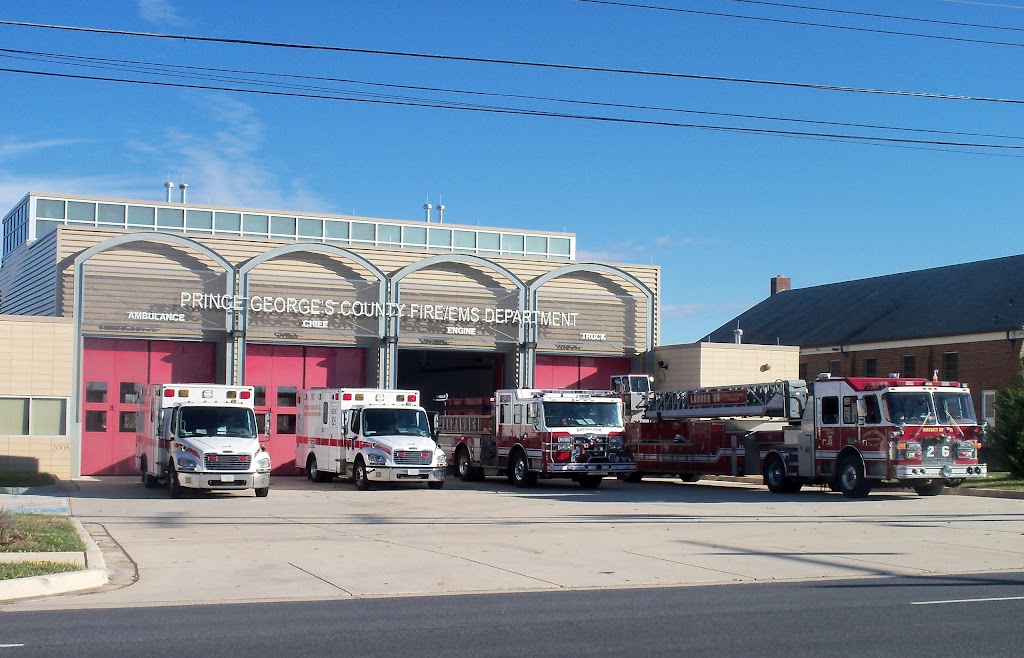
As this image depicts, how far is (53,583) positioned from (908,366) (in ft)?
146

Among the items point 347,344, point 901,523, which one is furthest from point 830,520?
point 347,344

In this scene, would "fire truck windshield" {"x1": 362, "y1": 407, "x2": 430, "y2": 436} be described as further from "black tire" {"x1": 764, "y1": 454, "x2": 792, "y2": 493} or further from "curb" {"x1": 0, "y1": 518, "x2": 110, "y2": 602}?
"curb" {"x1": 0, "y1": 518, "x2": 110, "y2": 602}

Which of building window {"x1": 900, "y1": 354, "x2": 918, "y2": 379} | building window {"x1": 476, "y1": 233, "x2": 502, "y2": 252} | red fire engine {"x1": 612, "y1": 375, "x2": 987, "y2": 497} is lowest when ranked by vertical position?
red fire engine {"x1": 612, "y1": 375, "x2": 987, "y2": 497}

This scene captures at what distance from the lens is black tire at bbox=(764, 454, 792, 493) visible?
95.1ft

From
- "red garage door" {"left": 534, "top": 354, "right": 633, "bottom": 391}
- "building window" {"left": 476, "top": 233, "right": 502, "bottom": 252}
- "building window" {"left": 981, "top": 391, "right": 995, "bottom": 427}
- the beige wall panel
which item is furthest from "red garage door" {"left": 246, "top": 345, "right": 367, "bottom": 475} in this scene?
"building window" {"left": 981, "top": 391, "right": 995, "bottom": 427}

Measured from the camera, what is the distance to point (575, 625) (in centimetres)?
1005

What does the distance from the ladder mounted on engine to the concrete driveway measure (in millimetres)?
2411

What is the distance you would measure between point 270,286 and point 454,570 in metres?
21.5

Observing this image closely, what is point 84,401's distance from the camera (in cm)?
3200

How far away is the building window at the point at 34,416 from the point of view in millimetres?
30281

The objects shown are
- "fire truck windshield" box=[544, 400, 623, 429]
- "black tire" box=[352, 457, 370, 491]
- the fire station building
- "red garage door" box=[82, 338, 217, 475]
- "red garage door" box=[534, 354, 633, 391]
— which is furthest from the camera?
"red garage door" box=[534, 354, 633, 391]

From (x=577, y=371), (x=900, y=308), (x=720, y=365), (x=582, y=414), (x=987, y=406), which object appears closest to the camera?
(x=582, y=414)

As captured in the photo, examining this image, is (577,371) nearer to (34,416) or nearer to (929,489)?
(929,489)

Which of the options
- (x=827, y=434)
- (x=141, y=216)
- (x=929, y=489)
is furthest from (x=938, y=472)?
(x=141, y=216)
